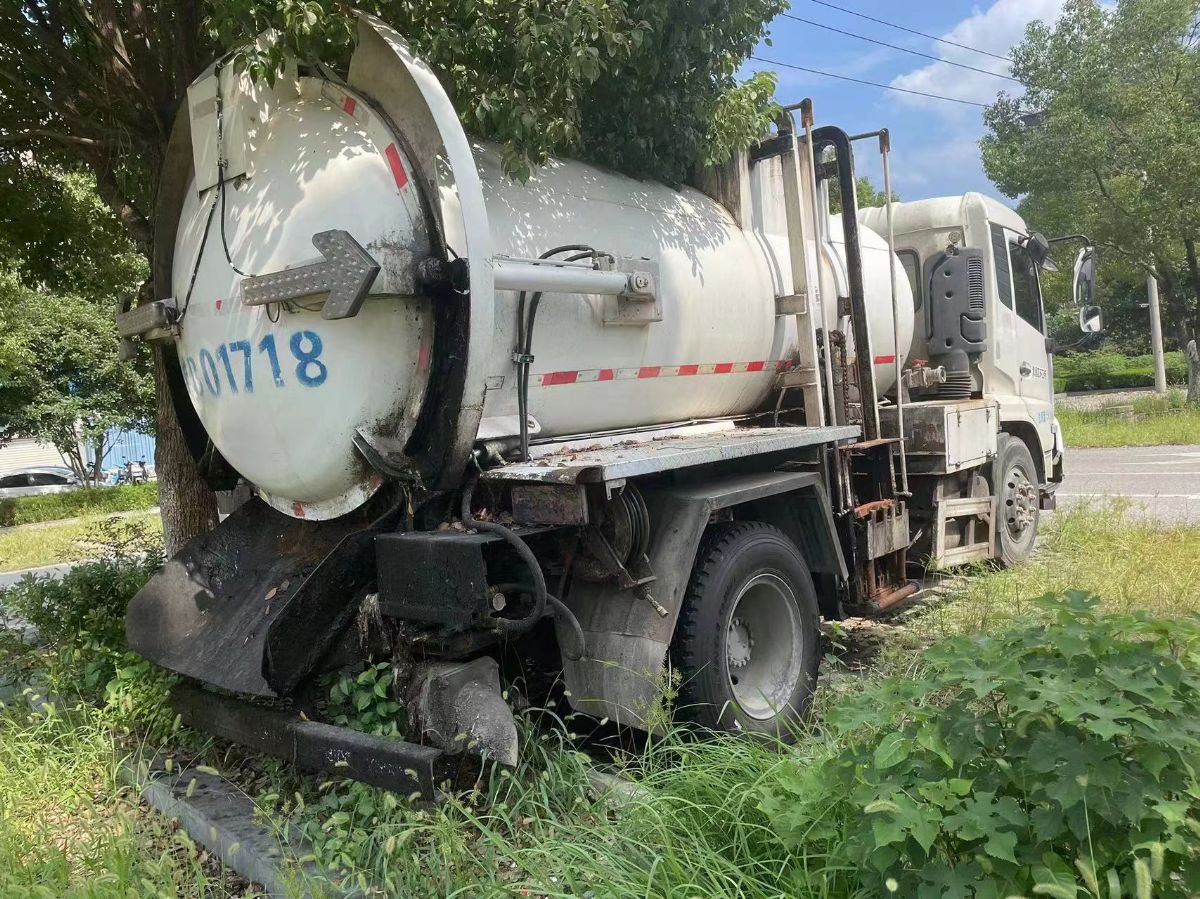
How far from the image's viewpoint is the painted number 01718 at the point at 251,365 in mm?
3236

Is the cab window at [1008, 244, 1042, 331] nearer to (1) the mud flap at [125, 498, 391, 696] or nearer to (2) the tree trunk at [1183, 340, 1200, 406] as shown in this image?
(1) the mud flap at [125, 498, 391, 696]

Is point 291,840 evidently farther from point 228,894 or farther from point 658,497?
point 658,497

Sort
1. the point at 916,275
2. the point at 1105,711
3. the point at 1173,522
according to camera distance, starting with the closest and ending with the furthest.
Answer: the point at 1105,711
the point at 916,275
the point at 1173,522

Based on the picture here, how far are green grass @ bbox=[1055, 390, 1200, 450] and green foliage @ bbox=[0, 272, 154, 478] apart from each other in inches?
708

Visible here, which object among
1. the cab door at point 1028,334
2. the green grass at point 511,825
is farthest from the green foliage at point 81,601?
the cab door at point 1028,334

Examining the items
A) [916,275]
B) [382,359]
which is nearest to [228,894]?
[382,359]

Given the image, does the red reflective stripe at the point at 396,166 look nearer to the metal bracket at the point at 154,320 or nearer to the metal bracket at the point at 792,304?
the metal bracket at the point at 154,320

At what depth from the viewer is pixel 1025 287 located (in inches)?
285

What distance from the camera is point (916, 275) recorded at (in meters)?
6.66

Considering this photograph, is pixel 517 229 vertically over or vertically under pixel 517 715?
over

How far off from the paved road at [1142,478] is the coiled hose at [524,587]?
6.37m

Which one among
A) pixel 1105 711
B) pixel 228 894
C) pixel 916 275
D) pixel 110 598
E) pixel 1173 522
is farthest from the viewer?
pixel 1173 522

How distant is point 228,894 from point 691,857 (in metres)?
1.58

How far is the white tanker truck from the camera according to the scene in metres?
3.03
